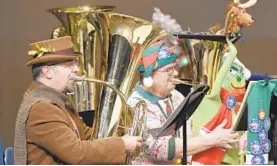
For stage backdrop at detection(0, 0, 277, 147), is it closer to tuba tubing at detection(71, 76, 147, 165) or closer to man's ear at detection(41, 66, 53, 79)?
tuba tubing at detection(71, 76, 147, 165)

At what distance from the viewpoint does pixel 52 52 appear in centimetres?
344

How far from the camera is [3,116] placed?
Result: 6062mm

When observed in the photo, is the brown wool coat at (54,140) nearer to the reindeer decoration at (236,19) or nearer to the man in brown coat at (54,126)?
the man in brown coat at (54,126)

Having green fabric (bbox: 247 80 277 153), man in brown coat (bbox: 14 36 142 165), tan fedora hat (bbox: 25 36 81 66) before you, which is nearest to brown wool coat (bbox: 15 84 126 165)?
man in brown coat (bbox: 14 36 142 165)

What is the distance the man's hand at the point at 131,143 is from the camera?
338 cm

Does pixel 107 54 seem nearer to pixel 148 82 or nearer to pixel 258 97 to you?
pixel 148 82

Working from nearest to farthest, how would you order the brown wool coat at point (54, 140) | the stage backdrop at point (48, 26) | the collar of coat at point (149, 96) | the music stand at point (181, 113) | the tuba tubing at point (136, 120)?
the brown wool coat at point (54, 140), the music stand at point (181, 113), the tuba tubing at point (136, 120), the collar of coat at point (149, 96), the stage backdrop at point (48, 26)

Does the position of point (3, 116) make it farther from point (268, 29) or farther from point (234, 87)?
point (234, 87)

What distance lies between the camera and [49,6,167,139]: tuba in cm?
359

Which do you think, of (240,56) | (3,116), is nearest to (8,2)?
(3,116)

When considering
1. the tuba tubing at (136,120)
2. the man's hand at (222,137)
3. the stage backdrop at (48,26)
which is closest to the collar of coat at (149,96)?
the tuba tubing at (136,120)

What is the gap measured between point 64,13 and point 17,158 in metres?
1.03

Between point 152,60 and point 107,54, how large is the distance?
241 millimetres

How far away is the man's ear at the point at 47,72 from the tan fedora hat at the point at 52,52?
3 cm
